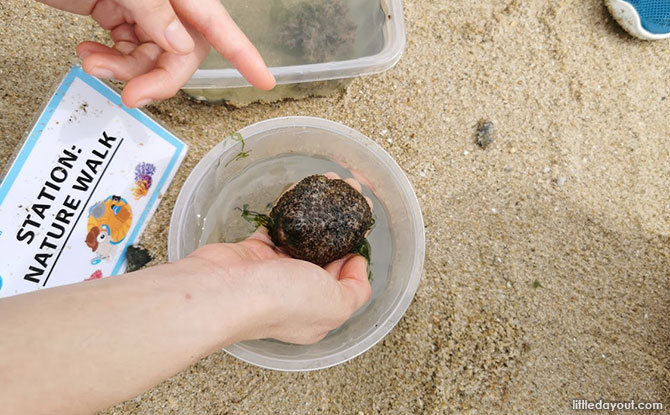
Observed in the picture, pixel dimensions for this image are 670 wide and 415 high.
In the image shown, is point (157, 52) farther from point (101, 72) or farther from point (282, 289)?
point (282, 289)

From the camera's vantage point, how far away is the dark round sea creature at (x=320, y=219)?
1509 mm

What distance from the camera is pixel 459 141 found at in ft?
6.26

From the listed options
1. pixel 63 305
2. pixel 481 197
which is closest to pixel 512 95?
pixel 481 197

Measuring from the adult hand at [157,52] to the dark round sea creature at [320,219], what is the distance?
405 millimetres

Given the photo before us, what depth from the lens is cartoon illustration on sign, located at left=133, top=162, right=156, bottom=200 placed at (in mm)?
1645

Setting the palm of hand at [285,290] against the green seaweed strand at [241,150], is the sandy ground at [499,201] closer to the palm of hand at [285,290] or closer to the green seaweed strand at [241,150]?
the green seaweed strand at [241,150]

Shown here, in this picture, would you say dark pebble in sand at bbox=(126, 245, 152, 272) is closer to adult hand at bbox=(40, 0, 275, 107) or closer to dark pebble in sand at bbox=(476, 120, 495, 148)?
adult hand at bbox=(40, 0, 275, 107)

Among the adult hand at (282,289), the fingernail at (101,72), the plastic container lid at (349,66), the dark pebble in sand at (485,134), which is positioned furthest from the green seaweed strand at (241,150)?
the dark pebble in sand at (485,134)

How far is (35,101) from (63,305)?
117 cm

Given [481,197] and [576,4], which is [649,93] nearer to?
[576,4]

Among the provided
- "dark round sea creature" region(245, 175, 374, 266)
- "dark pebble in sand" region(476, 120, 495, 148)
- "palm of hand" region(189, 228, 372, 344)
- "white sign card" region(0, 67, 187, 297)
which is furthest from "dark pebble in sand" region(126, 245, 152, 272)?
"dark pebble in sand" region(476, 120, 495, 148)

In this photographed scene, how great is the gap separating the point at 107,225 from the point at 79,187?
16 cm

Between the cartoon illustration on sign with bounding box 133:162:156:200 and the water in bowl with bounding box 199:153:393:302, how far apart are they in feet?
0.90

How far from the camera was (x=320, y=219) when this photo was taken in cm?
151
